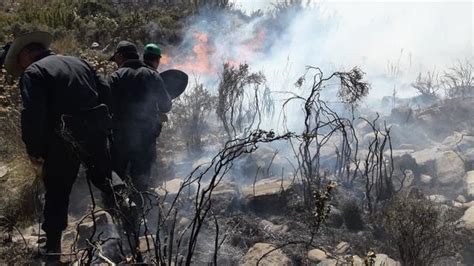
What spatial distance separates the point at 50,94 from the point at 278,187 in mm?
2196

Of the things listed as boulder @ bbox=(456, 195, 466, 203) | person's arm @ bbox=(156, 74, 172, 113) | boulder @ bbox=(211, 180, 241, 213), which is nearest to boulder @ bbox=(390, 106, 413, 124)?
boulder @ bbox=(456, 195, 466, 203)

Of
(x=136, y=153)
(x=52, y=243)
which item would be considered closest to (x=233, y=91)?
(x=136, y=153)

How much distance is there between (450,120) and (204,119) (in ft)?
12.4

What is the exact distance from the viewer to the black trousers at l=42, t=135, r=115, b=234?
3295 millimetres

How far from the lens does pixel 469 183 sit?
17.0 feet

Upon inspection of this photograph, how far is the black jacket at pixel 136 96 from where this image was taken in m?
3.98

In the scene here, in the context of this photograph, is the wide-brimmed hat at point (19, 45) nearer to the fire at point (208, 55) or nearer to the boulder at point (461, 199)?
the boulder at point (461, 199)

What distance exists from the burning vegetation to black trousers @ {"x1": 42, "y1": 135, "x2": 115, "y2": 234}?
0.24 metres

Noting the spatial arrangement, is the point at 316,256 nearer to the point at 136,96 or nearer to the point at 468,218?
the point at 468,218

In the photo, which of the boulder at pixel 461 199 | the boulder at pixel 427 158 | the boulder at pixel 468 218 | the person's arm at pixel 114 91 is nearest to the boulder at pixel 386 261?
the boulder at pixel 468 218

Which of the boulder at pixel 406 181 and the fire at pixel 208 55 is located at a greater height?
the fire at pixel 208 55

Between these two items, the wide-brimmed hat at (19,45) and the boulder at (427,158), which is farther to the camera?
the boulder at (427,158)

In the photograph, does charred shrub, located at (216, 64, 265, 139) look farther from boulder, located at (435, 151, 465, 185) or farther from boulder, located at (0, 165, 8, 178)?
boulder, located at (0, 165, 8, 178)

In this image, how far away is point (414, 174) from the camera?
5.50 m
